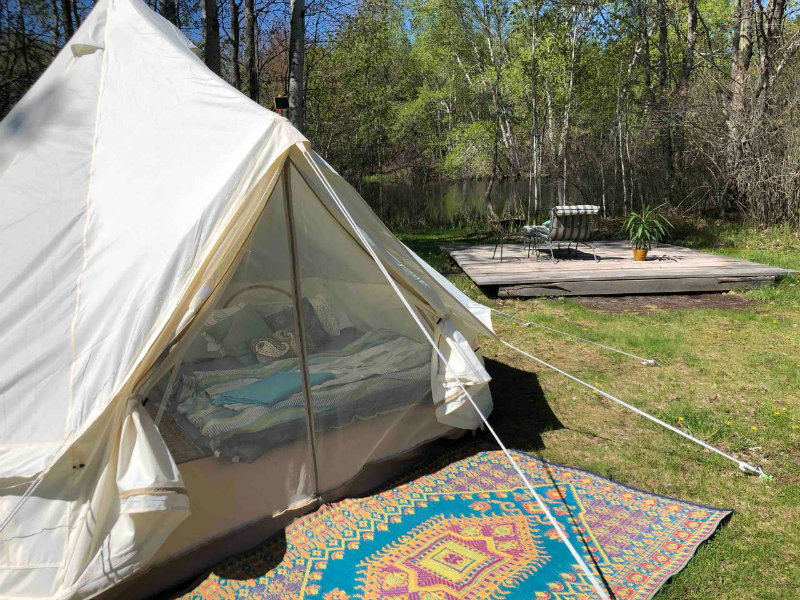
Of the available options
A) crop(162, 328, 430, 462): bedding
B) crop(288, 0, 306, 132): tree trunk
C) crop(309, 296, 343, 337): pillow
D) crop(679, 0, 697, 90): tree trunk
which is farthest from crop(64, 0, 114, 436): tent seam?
crop(679, 0, 697, 90): tree trunk

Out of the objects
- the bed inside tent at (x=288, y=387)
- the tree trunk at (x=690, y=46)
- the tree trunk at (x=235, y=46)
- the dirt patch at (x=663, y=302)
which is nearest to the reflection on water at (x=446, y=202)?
the tree trunk at (x=690, y=46)

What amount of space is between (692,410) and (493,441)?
136 cm

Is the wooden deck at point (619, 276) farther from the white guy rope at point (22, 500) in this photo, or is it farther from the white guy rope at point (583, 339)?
the white guy rope at point (22, 500)

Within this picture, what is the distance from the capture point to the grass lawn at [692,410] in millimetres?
2609

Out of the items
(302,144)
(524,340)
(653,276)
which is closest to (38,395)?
(302,144)

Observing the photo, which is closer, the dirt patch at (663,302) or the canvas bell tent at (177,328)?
the canvas bell tent at (177,328)

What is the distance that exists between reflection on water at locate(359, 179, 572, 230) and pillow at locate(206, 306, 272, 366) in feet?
31.9

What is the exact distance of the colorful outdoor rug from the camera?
7.78 feet

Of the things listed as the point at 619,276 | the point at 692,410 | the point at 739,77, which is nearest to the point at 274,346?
the point at 692,410

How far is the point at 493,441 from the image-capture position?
3559 millimetres

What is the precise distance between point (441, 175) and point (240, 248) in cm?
2126

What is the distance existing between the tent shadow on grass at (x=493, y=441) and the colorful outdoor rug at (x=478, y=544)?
2 centimetres

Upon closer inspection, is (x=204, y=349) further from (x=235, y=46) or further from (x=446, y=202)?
(x=446, y=202)

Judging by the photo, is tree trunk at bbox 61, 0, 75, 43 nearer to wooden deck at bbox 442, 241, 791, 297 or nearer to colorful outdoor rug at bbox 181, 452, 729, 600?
wooden deck at bbox 442, 241, 791, 297
